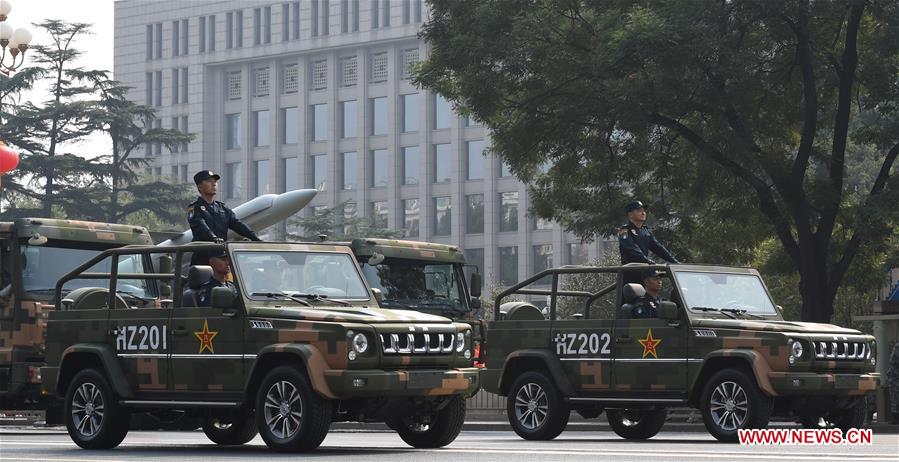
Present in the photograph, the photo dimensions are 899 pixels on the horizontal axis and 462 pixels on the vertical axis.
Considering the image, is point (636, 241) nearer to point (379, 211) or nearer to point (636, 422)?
point (636, 422)

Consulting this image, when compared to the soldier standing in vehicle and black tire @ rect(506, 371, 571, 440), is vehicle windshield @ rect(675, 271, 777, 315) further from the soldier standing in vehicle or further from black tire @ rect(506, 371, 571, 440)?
black tire @ rect(506, 371, 571, 440)

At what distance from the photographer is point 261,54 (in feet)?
368

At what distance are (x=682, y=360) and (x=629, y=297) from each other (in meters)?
0.90

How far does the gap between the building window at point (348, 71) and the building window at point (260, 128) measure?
22.2 ft

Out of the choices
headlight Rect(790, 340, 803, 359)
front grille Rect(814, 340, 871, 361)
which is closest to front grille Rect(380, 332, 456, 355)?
headlight Rect(790, 340, 803, 359)

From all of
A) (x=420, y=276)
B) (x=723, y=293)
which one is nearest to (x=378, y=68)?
(x=420, y=276)

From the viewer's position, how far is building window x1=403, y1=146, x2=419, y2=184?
10556cm

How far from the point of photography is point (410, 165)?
106000 millimetres

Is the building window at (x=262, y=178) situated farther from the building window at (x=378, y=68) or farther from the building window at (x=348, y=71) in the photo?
the building window at (x=378, y=68)

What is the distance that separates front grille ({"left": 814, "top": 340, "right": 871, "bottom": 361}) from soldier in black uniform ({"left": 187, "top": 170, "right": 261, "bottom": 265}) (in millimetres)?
5706

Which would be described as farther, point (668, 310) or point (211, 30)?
point (211, 30)

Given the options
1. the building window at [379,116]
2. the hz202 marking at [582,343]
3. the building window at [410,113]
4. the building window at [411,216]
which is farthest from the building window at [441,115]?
the hz202 marking at [582,343]

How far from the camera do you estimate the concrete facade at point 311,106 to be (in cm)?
10244

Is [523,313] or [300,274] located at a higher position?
[300,274]
